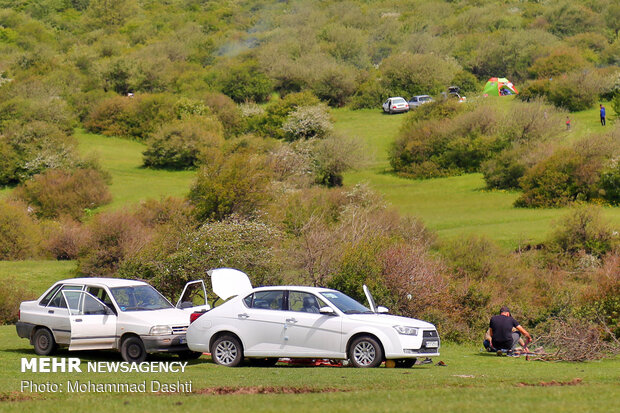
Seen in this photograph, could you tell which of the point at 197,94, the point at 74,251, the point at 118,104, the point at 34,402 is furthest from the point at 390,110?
the point at 34,402

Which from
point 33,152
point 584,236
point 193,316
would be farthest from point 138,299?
point 33,152

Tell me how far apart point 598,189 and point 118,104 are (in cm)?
5120

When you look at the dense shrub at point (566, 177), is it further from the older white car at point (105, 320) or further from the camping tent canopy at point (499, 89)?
the older white car at point (105, 320)

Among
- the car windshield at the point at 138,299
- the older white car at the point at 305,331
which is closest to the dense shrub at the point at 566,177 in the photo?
the car windshield at the point at 138,299

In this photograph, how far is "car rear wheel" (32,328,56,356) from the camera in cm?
1717

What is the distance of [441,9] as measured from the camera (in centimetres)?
16138

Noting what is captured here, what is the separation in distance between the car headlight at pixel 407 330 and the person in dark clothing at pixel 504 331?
3987mm

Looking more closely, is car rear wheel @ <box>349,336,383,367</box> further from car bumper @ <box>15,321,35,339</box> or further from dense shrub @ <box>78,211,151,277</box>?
dense shrub @ <box>78,211,151,277</box>

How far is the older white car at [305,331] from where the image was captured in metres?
15.2

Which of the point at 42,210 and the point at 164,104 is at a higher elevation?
the point at 164,104

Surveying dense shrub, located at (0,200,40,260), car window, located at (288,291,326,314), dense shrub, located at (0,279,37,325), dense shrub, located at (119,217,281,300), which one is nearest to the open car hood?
car window, located at (288,291,326,314)

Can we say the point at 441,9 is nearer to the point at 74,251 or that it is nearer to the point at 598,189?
the point at 598,189

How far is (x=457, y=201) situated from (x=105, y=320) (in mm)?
40127

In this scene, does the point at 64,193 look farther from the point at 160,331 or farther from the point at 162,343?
the point at 162,343
